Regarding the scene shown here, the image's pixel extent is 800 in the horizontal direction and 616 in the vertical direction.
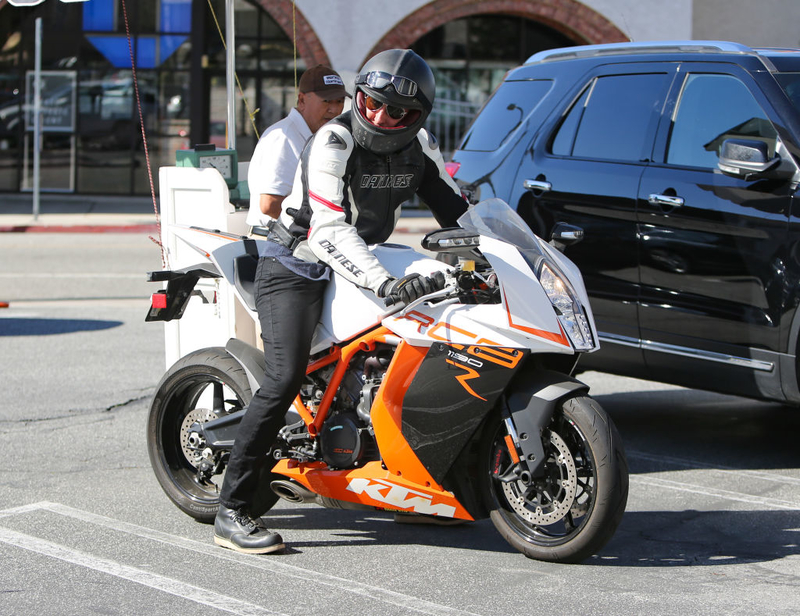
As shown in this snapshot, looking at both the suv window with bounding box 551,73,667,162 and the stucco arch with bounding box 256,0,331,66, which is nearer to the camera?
the suv window with bounding box 551,73,667,162

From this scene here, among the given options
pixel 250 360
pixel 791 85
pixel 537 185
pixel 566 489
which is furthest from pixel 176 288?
pixel 791 85

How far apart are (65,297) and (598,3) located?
595 inches

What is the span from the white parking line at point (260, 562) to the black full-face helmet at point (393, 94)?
5.47ft

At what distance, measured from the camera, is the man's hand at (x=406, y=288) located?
4074 millimetres

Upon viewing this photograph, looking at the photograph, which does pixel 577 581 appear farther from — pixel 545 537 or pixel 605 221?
pixel 605 221

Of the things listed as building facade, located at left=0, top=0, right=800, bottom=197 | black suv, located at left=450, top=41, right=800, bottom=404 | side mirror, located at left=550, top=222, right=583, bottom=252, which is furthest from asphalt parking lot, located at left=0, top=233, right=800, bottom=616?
building facade, located at left=0, top=0, right=800, bottom=197

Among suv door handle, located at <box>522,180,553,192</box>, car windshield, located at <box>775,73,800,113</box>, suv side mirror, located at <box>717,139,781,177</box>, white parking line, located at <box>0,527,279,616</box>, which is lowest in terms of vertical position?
white parking line, located at <box>0,527,279,616</box>

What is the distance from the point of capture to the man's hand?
4.07 metres

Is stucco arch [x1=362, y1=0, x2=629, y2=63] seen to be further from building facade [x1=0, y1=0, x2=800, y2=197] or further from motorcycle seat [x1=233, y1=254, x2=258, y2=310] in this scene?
motorcycle seat [x1=233, y1=254, x2=258, y2=310]

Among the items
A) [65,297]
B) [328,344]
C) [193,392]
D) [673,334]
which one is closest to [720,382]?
[673,334]

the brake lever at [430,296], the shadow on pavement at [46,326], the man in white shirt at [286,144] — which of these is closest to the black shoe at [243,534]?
the brake lever at [430,296]

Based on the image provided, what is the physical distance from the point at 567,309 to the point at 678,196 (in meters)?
1.96

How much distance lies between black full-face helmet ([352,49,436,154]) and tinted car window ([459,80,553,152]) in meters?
2.56

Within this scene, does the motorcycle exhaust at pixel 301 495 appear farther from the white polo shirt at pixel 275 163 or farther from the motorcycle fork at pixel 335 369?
the white polo shirt at pixel 275 163
